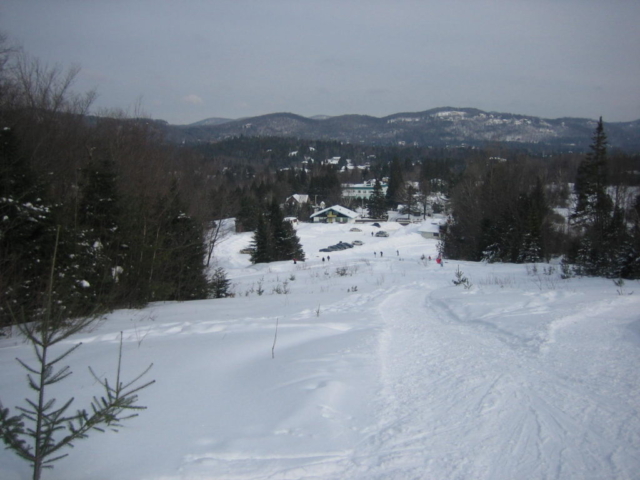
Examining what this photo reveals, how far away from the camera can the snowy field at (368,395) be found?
9.57 ft

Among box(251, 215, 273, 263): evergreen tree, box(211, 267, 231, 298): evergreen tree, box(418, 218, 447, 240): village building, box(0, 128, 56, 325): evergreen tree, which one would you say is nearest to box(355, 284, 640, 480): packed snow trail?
box(0, 128, 56, 325): evergreen tree

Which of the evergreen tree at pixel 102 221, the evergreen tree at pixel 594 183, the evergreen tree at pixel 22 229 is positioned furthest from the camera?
the evergreen tree at pixel 594 183

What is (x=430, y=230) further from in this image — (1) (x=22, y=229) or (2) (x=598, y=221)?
(1) (x=22, y=229)

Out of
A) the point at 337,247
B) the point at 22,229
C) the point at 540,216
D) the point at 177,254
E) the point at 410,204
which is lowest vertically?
the point at 337,247

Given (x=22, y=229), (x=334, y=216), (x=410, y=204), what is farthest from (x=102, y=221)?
(x=410, y=204)

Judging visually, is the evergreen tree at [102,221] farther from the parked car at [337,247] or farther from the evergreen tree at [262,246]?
the parked car at [337,247]

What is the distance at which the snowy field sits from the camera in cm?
292

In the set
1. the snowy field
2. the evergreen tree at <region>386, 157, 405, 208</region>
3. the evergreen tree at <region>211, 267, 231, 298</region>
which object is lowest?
the evergreen tree at <region>211, 267, 231, 298</region>

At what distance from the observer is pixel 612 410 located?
362cm

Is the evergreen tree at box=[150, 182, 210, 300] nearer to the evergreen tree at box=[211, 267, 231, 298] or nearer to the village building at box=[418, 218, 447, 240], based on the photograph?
the evergreen tree at box=[211, 267, 231, 298]

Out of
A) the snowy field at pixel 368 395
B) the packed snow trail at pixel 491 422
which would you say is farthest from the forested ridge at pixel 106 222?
the packed snow trail at pixel 491 422

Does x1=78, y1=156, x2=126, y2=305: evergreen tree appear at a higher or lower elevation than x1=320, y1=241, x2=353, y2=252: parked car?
higher

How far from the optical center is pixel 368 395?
163 inches

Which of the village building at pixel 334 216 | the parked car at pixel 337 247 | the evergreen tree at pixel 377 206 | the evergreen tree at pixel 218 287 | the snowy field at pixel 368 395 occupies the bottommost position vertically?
the parked car at pixel 337 247
